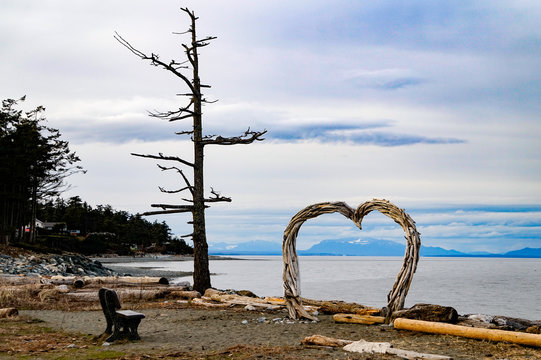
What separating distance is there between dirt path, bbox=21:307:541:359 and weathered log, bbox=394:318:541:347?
0.43ft

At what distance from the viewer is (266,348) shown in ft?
32.6

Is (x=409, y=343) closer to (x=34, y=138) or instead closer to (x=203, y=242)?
(x=203, y=242)

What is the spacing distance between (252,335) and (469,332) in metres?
4.40

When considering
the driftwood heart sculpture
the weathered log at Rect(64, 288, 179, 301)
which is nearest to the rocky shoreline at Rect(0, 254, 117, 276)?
the weathered log at Rect(64, 288, 179, 301)

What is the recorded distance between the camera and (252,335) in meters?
11.9

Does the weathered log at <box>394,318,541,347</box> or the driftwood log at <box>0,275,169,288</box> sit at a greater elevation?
the weathered log at <box>394,318,541,347</box>

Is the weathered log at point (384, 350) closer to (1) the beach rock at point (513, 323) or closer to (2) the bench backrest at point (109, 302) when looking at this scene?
(1) the beach rock at point (513, 323)

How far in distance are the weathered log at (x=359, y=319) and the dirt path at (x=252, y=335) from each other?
0.68 feet

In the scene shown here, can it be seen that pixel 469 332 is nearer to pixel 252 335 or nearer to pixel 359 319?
pixel 359 319

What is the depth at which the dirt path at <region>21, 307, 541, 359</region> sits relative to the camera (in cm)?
974

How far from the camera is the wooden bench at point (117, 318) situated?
11.1 meters

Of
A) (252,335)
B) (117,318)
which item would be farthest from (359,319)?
(117,318)

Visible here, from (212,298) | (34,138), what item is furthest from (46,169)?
(212,298)

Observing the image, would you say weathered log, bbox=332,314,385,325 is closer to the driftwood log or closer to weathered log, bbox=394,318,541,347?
weathered log, bbox=394,318,541,347
